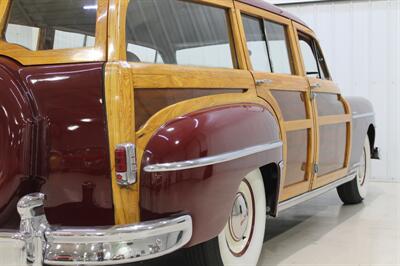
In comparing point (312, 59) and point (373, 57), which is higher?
point (373, 57)

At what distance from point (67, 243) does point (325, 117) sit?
9.16 feet

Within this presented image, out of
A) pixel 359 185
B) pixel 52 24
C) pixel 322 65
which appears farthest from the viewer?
pixel 359 185

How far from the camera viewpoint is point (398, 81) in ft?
24.4

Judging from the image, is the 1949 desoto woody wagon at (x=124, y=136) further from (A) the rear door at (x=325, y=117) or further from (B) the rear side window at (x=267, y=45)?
(A) the rear door at (x=325, y=117)

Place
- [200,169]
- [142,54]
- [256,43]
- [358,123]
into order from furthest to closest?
[358,123] < [256,43] < [142,54] < [200,169]

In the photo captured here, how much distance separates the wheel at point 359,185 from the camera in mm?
5586

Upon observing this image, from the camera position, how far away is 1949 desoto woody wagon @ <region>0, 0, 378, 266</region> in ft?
7.07

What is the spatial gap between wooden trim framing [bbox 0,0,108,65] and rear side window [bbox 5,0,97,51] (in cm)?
4

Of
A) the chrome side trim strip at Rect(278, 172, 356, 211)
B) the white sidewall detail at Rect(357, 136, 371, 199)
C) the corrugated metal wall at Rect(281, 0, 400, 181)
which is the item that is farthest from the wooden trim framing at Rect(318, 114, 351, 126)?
the corrugated metal wall at Rect(281, 0, 400, 181)

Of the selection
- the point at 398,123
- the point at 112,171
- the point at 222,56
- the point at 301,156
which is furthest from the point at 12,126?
the point at 398,123

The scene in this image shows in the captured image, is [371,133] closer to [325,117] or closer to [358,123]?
[358,123]

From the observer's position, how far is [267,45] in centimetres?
374

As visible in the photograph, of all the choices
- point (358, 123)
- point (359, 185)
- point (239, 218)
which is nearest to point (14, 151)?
point (239, 218)

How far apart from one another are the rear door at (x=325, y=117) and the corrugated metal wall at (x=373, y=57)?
2894 millimetres
